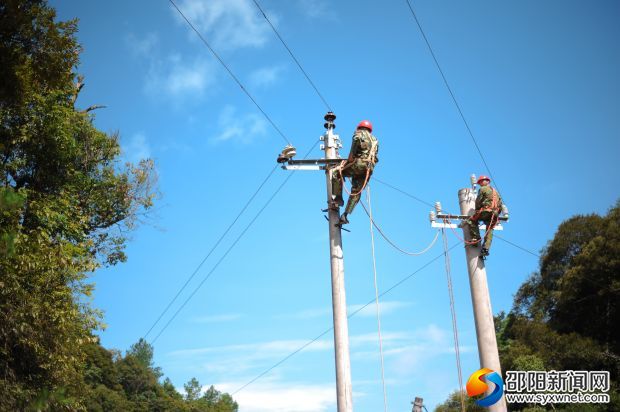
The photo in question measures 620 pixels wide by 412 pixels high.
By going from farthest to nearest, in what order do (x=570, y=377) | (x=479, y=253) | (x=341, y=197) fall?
(x=570, y=377) < (x=479, y=253) < (x=341, y=197)

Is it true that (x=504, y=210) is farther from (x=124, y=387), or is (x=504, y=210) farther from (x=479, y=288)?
(x=124, y=387)

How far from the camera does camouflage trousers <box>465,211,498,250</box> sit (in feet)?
30.9

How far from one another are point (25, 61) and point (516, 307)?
1213 inches

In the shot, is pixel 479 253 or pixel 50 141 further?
pixel 50 141

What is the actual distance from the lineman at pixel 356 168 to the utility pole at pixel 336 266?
0.12m

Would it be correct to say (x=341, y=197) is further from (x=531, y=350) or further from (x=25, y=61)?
(x=531, y=350)

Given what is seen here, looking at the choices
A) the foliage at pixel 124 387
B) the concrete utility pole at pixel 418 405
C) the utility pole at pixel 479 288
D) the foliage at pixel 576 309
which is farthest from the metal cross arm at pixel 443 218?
the foliage at pixel 124 387

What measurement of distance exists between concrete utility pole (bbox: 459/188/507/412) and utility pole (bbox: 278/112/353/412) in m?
2.80

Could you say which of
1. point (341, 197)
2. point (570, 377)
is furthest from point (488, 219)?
point (570, 377)

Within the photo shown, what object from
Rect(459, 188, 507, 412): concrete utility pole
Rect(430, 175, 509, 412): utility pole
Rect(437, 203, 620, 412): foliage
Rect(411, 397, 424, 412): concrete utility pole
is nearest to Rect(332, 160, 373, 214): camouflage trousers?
Rect(430, 175, 509, 412): utility pole

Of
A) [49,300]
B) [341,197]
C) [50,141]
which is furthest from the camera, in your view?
[50,141]

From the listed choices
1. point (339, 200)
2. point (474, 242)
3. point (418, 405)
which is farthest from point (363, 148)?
point (418, 405)

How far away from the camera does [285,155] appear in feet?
26.6

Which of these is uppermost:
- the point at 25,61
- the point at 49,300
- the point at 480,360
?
the point at 25,61
